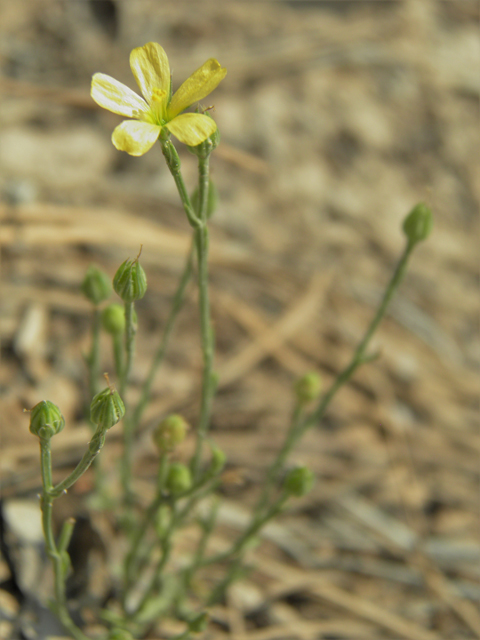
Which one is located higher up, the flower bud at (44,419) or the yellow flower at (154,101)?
the yellow flower at (154,101)

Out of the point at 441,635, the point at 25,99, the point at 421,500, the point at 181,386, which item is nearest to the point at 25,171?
the point at 25,99

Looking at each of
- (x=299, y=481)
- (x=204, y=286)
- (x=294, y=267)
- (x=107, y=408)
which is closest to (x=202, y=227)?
(x=204, y=286)

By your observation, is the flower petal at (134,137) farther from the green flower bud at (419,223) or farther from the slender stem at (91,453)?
the green flower bud at (419,223)

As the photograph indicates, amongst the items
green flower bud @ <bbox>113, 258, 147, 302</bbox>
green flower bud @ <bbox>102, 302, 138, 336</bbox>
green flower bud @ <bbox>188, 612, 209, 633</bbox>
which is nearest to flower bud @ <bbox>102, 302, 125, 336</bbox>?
green flower bud @ <bbox>102, 302, 138, 336</bbox>

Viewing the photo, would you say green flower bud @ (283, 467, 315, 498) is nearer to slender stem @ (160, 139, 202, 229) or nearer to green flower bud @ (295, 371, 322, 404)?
green flower bud @ (295, 371, 322, 404)

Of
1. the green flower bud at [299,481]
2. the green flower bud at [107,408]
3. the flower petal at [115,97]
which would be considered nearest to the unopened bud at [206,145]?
the flower petal at [115,97]

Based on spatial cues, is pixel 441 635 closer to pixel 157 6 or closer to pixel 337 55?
pixel 337 55

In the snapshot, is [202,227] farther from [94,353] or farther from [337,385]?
[337,385]
